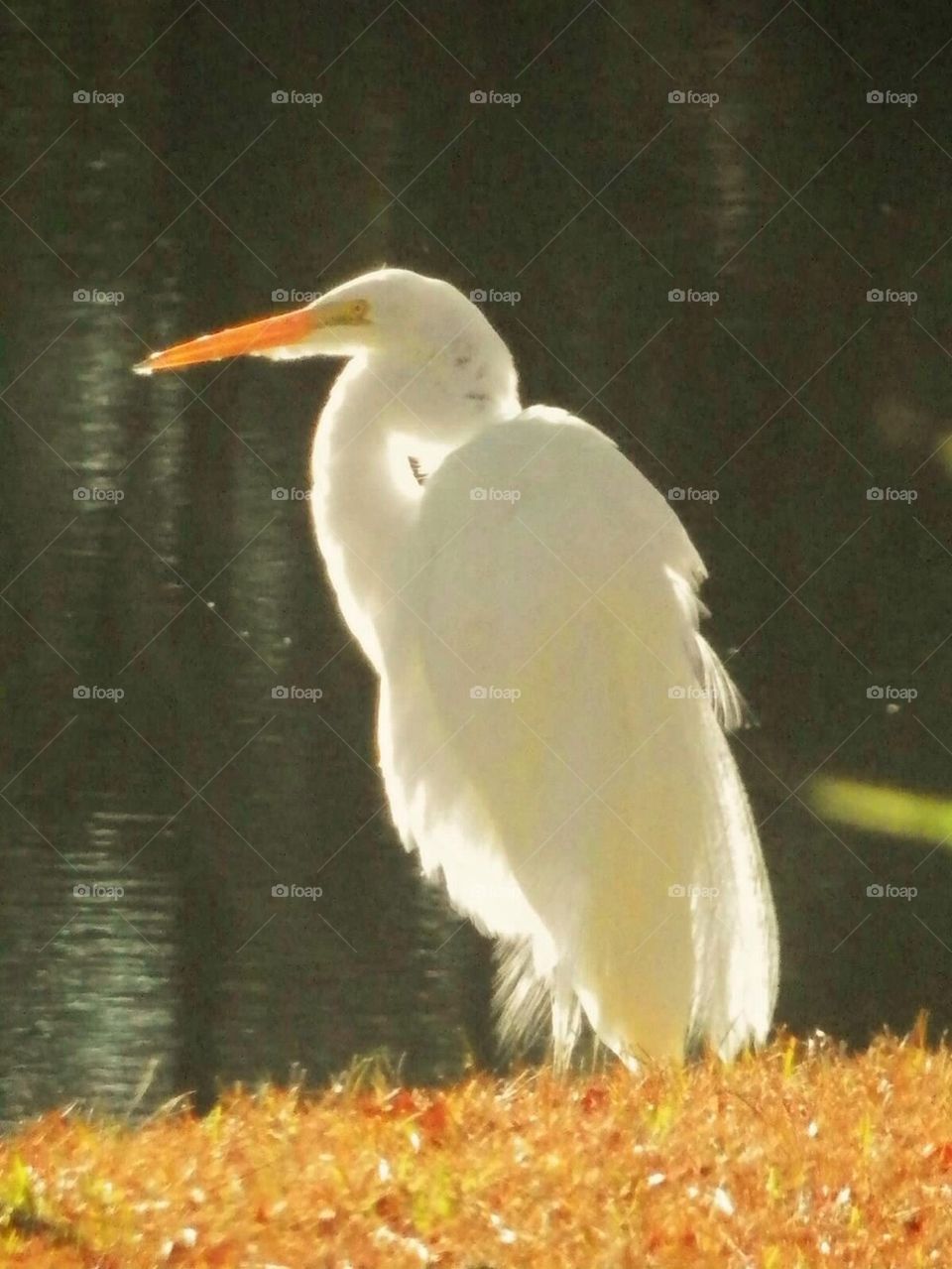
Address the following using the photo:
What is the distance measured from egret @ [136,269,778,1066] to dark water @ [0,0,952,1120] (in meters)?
0.27

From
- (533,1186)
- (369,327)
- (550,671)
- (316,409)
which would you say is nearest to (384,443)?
(369,327)

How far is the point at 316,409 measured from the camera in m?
2.93

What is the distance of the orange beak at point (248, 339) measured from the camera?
8.75 feet

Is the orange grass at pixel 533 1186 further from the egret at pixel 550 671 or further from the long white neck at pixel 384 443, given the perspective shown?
the long white neck at pixel 384 443

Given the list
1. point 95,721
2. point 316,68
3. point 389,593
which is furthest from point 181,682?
point 316,68

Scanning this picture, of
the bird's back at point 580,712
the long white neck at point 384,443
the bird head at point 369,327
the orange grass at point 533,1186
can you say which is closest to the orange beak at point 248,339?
the bird head at point 369,327

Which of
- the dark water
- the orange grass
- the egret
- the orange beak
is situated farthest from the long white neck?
the orange grass

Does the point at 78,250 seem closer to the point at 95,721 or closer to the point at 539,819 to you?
the point at 95,721

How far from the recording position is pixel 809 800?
292cm

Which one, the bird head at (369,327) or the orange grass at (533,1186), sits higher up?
the bird head at (369,327)

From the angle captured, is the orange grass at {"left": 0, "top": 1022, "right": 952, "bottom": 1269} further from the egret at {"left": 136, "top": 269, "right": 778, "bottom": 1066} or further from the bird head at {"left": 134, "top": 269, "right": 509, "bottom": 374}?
the bird head at {"left": 134, "top": 269, "right": 509, "bottom": 374}

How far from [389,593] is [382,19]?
42.3 inches

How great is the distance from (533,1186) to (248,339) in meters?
1.51

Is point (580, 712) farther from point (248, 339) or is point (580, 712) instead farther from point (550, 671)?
point (248, 339)
